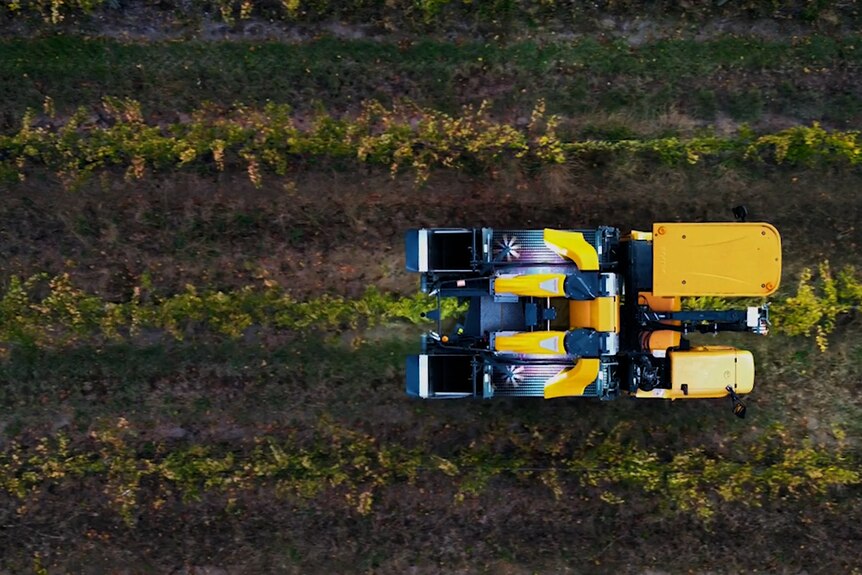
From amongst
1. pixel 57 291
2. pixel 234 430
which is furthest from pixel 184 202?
pixel 234 430

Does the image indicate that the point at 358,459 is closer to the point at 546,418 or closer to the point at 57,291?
the point at 546,418

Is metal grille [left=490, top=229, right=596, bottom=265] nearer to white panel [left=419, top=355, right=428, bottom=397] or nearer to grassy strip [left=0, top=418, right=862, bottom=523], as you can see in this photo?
white panel [left=419, top=355, right=428, bottom=397]

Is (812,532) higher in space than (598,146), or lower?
lower

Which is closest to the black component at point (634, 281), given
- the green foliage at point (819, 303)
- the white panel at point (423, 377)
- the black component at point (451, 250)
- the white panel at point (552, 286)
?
the white panel at point (552, 286)

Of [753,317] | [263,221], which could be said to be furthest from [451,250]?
[753,317]

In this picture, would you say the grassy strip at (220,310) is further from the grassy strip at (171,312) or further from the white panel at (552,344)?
the white panel at (552,344)
